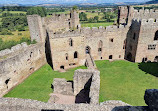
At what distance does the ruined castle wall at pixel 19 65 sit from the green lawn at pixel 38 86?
92 centimetres

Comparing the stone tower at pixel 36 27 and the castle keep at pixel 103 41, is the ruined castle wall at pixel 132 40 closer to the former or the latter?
the castle keep at pixel 103 41

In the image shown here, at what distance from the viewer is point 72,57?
2459 centimetres

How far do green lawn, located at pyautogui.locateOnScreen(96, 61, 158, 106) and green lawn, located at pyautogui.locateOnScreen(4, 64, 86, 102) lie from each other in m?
6.18

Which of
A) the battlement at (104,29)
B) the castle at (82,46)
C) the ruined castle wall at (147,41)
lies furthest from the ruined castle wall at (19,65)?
the ruined castle wall at (147,41)

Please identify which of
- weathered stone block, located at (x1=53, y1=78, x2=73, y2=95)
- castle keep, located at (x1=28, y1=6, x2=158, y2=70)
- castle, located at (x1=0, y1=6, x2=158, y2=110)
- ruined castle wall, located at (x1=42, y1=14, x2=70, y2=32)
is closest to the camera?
weathered stone block, located at (x1=53, y1=78, x2=73, y2=95)

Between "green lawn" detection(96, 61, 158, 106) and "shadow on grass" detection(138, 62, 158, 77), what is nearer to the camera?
"green lawn" detection(96, 61, 158, 106)

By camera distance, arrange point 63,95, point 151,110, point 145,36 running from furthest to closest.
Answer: point 145,36
point 63,95
point 151,110

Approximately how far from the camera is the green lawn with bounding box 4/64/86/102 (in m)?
17.9

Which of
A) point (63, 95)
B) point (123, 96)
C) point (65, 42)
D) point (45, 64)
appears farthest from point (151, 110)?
point (45, 64)

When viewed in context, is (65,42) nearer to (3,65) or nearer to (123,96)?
(3,65)

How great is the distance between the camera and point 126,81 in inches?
766

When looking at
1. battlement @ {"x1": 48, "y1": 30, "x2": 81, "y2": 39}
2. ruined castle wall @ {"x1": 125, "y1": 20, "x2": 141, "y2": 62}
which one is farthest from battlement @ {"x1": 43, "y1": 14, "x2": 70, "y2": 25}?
ruined castle wall @ {"x1": 125, "y1": 20, "x2": 141, "y2": 62}

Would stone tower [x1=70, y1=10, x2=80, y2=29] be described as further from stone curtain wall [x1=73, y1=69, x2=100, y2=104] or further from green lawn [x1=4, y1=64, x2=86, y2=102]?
stone curtain wall [x1=73, y1=69, x2=100, y2=104]

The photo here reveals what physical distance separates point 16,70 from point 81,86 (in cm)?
→ 1055
